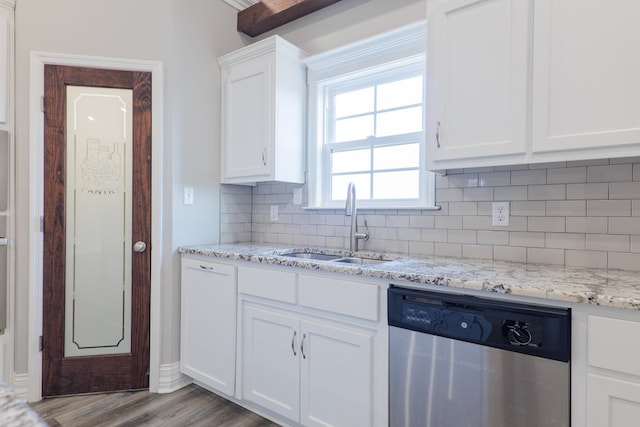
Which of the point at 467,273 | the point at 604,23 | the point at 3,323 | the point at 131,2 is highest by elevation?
the point at 131,2

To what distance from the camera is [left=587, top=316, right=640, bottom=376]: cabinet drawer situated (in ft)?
3.62

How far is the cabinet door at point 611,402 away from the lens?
112 cm

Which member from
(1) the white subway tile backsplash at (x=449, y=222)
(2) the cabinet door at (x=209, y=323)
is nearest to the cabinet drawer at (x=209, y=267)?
(2) the cabinet door at (x=209, y=323)

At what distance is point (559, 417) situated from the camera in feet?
4.02

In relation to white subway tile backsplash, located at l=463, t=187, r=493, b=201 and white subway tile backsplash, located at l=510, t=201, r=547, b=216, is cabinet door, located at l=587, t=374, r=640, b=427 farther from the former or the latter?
white subway tile backsplash, located at l=463, t=187, r=493, b=201

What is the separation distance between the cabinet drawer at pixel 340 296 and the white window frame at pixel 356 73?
78 centimetres

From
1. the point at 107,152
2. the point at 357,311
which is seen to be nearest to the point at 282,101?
the point at 107,152

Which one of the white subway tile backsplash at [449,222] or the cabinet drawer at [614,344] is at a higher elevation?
the white subway tile backsplash at [449,222]

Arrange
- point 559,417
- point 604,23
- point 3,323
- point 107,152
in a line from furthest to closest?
point 107,152, point 3,323, point 604,23, point 559,417

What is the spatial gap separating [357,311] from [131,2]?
8.05 ft

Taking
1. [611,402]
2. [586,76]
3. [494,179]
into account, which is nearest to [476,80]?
[586,76]

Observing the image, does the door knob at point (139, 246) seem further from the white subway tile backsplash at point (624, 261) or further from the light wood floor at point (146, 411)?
the white subway tile backsplash at point (624, 261)

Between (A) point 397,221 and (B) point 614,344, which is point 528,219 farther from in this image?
(B) point 614,344

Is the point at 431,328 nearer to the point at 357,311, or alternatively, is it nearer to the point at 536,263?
the point at 357,311
